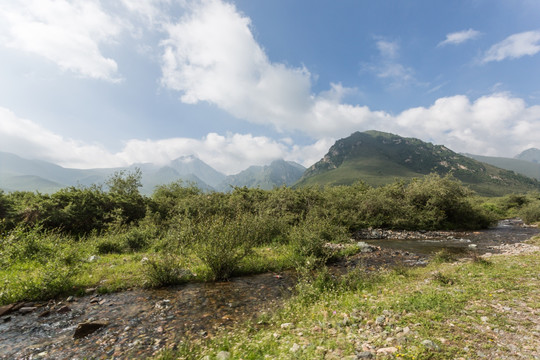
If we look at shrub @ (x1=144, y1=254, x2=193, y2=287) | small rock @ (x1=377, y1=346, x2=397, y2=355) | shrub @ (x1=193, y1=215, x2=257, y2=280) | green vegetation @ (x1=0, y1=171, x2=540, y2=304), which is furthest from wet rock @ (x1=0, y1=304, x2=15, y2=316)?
small rock @ (x1=377, y1=346, x2=397, y2=355)

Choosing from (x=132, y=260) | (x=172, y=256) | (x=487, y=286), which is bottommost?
(x=132, y=260)

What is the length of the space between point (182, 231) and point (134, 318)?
5.12 m

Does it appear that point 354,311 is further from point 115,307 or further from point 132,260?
point 132,260

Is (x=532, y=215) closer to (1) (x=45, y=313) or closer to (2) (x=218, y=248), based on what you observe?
(2) (x=218, y=248)

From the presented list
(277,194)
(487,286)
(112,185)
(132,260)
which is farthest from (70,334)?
(112,185)

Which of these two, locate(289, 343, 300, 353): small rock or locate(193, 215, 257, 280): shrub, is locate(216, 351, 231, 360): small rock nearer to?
locate(289, 343, 300, 353): small rock

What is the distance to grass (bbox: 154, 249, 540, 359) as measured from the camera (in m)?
4.73

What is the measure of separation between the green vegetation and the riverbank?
4159 millimetres

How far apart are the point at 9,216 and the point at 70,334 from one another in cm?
2226

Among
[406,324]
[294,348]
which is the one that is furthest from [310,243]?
[294,348]

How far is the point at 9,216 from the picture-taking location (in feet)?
66.6

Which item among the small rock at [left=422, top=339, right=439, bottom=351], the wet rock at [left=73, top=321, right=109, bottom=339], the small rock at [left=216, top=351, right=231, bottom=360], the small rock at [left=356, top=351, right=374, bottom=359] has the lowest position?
the wet rock at [left=73, top=321, right=109, bottom=339]

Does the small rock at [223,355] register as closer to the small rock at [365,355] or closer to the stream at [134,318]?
the stream at [134,318]

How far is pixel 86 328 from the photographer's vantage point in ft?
24.2
